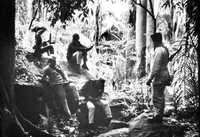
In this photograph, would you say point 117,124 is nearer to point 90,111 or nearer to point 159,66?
point 90,111

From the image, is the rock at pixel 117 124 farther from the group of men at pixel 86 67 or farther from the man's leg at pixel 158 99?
the man's leg at pixel 158 99

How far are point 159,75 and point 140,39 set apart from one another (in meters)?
0.86

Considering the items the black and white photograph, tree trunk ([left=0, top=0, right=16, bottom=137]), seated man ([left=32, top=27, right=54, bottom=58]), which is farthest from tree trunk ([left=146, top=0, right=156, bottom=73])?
tree trunk ([left=0, top=0, right=16, bottom=137])

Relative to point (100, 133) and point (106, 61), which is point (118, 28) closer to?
point (106, 61)

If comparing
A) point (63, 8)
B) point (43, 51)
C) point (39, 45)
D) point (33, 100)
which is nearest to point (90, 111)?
point (33, 100)

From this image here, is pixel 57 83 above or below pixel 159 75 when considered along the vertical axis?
below

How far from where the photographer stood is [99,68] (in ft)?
21.5

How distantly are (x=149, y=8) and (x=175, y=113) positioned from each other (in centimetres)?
176

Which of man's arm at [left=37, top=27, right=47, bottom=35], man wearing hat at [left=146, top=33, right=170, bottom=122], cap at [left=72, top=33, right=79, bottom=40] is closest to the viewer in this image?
man wearing hat at [left=146, top=33, right=170, bottom=122]

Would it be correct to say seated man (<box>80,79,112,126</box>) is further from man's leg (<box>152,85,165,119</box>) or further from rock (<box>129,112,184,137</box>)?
man's leg (<box>152,85,165,119</box>)

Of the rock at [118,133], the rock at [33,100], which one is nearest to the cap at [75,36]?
the rock at [33,100]

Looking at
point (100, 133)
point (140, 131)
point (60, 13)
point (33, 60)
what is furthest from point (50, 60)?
point (140, 131)

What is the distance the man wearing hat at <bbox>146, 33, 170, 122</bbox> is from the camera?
588 centimetres

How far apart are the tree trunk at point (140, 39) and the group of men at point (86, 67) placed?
42cm
